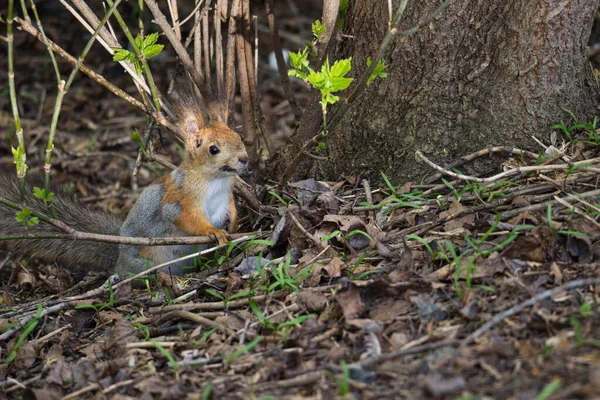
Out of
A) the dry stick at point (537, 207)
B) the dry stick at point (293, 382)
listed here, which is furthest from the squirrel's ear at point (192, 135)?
the dry stick at point (293, 382)

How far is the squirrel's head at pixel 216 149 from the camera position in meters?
4.16

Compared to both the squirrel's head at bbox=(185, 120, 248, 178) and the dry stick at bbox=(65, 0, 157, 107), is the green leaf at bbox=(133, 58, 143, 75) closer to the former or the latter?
the dry stick at bbox=(65, 0, 157, 107)

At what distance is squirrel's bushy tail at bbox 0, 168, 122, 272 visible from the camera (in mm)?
4590

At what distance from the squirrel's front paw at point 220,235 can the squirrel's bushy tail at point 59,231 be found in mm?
907

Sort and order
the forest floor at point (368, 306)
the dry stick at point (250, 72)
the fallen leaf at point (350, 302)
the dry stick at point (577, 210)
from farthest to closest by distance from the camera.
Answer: the dry stick at point (250, 72) < the dry stick at point (577, 210) < the fallen leaf at point (350, 302) < the forest floor at point (368, 306)

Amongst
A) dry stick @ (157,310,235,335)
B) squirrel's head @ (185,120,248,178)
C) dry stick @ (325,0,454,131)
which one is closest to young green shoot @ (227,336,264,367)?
dry stick @ (157,310,235,335)

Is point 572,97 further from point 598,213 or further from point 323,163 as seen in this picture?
point 323,163

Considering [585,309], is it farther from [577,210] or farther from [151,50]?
[151,50]

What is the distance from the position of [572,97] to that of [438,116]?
2.31 ft

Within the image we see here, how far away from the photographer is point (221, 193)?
4477 millimetres

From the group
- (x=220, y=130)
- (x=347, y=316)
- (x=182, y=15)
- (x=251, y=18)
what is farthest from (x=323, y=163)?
(x=182, y=15)

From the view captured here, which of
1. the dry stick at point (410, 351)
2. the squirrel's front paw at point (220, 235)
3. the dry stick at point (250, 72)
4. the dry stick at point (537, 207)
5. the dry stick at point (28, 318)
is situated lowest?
the dry stick at point (28, 318)

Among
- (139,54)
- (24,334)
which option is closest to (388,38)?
(139,54)

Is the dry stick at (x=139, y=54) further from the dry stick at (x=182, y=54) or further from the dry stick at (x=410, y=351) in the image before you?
the dry stick at (x=410, y=351)
